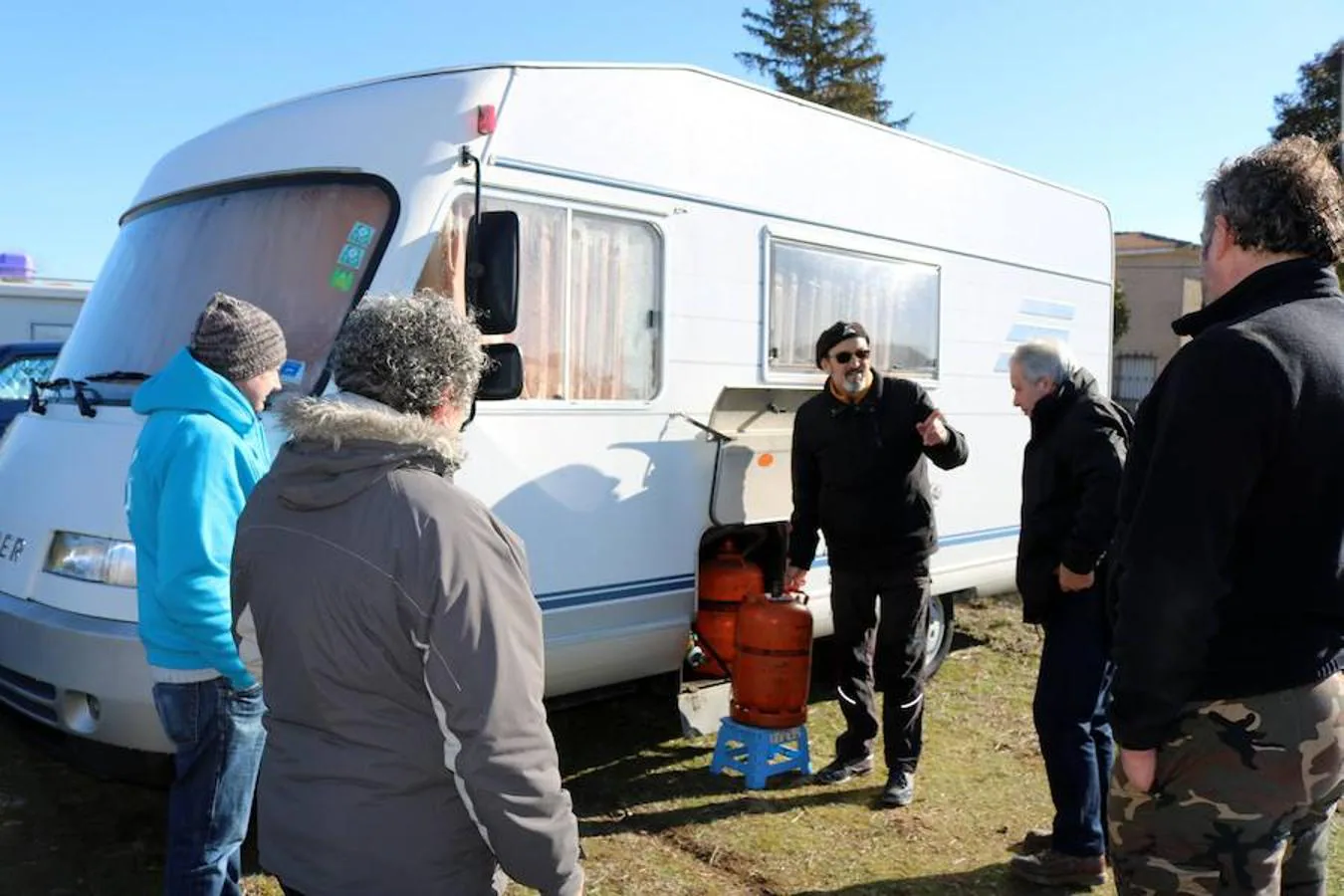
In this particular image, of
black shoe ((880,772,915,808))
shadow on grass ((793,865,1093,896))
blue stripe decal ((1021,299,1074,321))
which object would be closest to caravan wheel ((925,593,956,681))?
black shoe ((880,772,915,808))

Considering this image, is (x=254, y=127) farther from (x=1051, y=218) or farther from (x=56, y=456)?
(x=1051, y=218)

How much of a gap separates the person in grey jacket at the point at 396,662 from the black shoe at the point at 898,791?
3035 mm

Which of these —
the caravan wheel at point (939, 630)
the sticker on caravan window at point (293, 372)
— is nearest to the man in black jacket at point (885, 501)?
the caravan wheel at point (939, 630)

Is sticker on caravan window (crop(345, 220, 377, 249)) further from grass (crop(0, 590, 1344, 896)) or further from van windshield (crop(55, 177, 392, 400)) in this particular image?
grass (crop(0, 590, 1344, 896))

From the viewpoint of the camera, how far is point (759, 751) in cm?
500

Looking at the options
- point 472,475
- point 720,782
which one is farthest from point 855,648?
point 472,475

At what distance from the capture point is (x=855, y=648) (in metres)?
5.08

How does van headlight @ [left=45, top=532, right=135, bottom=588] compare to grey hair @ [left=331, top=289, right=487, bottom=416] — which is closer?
grey hair @ [left=331, top=289, right=487, bottom=416]

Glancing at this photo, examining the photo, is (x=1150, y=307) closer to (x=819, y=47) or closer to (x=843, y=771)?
(x=819, y=47)

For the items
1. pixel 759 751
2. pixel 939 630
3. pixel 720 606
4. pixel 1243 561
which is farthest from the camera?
pixel 939 630

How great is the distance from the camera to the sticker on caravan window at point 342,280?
4.18 metres

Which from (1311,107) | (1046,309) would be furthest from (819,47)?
(1046,309)

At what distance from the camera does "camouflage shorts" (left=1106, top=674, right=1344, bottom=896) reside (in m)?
2.27

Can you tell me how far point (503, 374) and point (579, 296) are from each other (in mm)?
798
